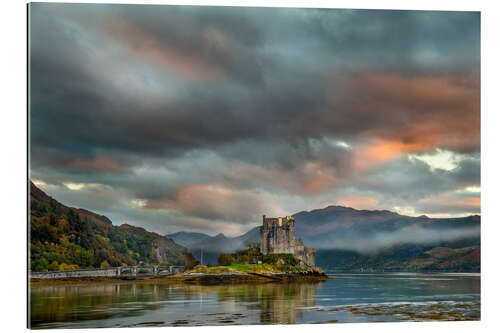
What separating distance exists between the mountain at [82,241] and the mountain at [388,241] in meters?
2.37

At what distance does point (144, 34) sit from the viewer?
46.2ft

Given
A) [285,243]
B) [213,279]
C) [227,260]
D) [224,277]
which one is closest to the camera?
[213,279]

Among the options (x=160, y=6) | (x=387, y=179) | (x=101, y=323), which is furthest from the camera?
(x=387, y=179)

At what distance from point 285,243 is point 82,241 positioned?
16231mm

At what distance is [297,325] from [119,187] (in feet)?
22.4

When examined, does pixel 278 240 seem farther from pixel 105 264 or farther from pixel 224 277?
pixel 105 264

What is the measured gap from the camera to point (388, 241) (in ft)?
115

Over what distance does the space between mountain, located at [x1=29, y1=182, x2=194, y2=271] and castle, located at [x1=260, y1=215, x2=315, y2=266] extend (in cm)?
499

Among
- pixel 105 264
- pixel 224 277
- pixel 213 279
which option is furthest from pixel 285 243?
pixel 105 264

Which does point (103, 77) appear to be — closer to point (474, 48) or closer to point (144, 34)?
point (144, 34)

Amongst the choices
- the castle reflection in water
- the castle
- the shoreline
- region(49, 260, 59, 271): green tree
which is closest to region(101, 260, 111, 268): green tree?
the shoreline

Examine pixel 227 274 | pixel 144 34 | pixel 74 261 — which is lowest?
pixel 227 274

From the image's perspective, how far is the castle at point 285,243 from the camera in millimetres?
31781

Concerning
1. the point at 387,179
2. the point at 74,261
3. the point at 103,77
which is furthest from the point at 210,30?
the point at 74,261
